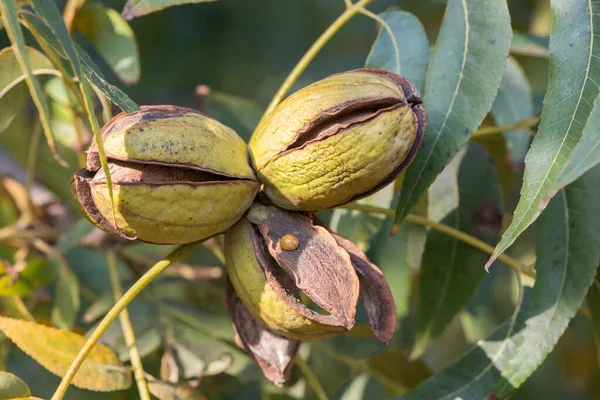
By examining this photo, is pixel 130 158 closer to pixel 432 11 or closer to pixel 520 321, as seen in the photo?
pixel 520 321

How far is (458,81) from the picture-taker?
5.32ft

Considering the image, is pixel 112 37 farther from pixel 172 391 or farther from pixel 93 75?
pixel 172 391

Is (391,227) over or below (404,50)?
below

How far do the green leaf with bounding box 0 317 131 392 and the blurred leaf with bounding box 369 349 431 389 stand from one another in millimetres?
905

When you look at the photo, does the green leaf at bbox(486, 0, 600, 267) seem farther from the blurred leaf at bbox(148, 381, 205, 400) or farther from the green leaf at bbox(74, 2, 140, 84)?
the green leaf at bbox(74, 2, 140, 84)

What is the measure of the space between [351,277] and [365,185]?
0.63 feet

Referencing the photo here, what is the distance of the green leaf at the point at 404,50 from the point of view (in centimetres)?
172

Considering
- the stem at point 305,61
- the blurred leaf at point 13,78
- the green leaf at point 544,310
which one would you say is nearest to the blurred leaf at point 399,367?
the green leaf at point 544,310

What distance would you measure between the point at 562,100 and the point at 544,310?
1.75 ft

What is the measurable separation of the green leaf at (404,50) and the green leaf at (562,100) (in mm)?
336

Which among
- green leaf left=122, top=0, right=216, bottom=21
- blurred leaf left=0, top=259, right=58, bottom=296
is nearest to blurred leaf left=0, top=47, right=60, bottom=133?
green leaf left=122, top=0, right=216, bottom=21

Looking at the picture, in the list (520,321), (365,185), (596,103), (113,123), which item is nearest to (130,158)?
(113,123)

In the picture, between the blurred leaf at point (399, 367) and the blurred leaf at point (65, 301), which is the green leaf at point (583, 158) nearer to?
the blurred leaf at point (399, 367)

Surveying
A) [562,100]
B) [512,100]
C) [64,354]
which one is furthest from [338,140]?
[512,100]
